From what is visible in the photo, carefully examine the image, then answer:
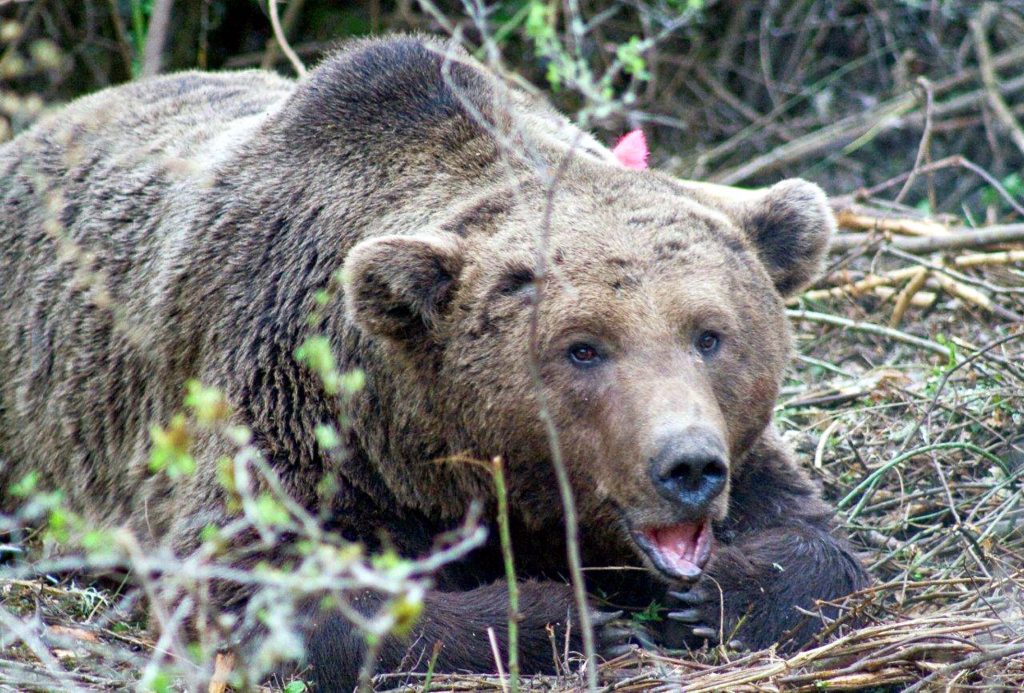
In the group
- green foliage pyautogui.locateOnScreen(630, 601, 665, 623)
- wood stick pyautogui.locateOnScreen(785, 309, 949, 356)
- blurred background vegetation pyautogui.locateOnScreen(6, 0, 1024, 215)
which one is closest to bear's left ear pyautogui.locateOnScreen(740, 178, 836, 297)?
green foliage pyautogui.locateOnScreen(630, 601, 665, 623)

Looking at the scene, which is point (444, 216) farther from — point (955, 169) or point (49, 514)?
point (955, 169)

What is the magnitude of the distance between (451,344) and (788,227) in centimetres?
143

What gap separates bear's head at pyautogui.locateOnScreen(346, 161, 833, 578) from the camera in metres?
4.46

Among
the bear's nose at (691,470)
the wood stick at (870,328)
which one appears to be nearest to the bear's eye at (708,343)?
the bear's nose at (691,470)

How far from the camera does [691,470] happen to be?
4.21 m

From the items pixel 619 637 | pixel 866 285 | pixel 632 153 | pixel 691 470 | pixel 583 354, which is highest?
pixel 632 153

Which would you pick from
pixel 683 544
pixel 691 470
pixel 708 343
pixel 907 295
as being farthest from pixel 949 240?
pixel 691 470

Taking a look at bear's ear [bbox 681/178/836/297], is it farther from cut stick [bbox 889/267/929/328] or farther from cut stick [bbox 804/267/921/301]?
cut stick [bbox 804/267/921/301]

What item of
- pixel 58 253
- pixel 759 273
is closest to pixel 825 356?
pixel 759 273

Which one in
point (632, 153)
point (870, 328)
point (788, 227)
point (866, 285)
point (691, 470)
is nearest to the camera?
point (691, 470)

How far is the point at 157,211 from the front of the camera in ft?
19.8

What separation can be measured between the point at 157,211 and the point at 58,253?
2.12 feet

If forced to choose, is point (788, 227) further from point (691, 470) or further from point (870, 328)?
point (870, 328)

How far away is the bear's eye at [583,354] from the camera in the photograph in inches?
181
